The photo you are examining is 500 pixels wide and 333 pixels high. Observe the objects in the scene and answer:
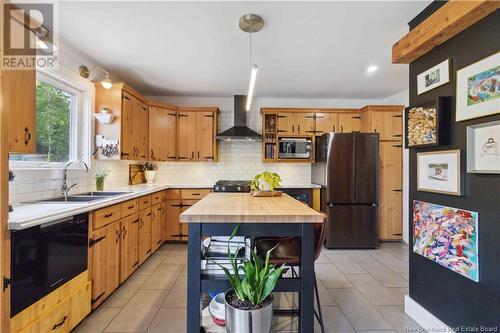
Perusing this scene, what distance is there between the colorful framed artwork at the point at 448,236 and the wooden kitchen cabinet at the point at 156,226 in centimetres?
314

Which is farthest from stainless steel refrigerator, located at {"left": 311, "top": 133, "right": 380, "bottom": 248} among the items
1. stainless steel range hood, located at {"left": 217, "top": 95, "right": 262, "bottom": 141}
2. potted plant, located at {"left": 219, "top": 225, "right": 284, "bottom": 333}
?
potted plant, located at {"left": 219, "top": 225, "right": 284, "bottom": 333}

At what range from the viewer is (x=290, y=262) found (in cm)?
178

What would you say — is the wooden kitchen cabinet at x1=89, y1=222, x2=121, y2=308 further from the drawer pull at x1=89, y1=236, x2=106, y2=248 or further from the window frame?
the window frame

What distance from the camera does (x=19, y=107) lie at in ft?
5.16

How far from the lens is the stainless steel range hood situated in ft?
13.9

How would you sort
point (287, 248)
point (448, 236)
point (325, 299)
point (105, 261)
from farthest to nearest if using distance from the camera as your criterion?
point (325, 299) < point (105, 261) < point (287, 248) < point (448, 236)

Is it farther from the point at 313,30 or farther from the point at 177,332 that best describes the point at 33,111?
the point at 313,30

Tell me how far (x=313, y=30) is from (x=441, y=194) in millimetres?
1779

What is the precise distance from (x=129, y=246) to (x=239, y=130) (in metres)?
2.53

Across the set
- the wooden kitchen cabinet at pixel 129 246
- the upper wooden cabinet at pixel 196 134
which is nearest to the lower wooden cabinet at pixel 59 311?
the wooden kitchen cabinet at pixel 129 246

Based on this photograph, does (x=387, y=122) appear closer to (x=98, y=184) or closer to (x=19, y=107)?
(x=98, y=184)

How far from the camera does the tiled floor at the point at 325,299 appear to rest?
1991 millimetres

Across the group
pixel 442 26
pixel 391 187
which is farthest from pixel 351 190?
pixel 442 26

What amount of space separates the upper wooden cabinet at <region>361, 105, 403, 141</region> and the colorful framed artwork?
94.8 inches
